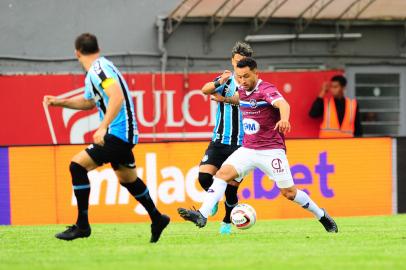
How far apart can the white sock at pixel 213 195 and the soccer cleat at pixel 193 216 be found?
5.9 inches

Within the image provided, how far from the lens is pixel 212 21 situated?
2233cm

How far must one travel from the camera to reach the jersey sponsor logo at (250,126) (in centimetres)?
1233

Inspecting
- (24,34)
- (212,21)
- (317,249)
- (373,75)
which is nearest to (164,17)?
(212,21)

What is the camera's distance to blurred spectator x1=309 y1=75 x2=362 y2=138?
20875mm

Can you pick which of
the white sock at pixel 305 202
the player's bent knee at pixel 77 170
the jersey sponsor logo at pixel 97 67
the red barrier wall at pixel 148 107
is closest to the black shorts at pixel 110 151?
the player's bent knee at pixel 77 170

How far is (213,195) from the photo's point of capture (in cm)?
1230

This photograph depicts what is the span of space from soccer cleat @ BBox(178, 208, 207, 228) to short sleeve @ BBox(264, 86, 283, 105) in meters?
1.39

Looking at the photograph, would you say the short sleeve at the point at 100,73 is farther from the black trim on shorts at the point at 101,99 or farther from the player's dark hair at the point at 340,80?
the player's dark hair at the point at 340,80

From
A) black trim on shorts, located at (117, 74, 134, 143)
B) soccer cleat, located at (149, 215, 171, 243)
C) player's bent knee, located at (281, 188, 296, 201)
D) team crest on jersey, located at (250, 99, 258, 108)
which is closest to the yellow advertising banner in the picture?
player's bent knee, located at (281, 188, 296, 201)

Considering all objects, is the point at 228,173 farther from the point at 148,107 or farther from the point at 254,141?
the point at 148,107

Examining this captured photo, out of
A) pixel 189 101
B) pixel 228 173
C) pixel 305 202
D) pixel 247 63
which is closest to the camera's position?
pixel 247 63

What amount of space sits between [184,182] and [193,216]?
5980 mm

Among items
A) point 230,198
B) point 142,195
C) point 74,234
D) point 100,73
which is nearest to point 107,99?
point 100,73

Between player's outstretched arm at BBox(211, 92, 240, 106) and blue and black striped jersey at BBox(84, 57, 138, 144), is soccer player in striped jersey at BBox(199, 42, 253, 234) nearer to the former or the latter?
player's outstretched arm at BBox(211, 92, 240, 106)
